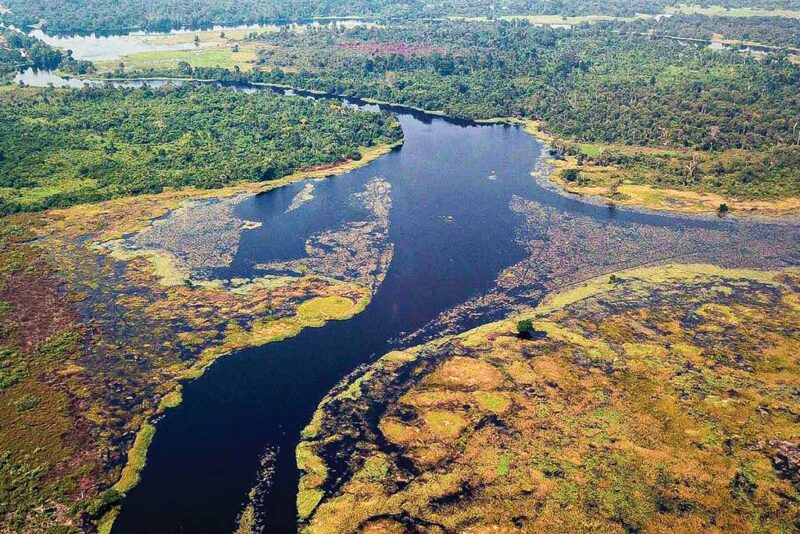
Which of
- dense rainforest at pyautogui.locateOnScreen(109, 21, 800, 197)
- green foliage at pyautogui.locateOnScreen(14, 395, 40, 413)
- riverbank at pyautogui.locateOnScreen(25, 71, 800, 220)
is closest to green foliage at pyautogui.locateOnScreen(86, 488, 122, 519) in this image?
green foliage at pyautogui.locateOnScreen(14, 395, 40, 413)

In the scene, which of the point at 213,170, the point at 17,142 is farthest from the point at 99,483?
the point at 17,142

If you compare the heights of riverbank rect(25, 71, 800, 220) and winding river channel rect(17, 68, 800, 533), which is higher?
riverbank rect(25, 71, 800, 220)

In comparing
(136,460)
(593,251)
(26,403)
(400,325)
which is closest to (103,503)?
(136,460)

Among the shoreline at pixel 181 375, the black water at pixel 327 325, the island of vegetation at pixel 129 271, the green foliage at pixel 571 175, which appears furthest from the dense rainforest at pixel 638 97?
the shoreline at pixel 181 375

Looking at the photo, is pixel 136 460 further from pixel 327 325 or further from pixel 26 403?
pixel 327 325

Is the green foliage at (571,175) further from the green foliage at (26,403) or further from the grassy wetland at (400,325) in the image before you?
the green foliage at (26,403)

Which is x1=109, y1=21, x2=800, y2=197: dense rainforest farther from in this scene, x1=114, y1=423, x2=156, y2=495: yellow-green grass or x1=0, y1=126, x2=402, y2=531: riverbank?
x1=114, y1=423, x2=156, y2=495: yellow-green grass

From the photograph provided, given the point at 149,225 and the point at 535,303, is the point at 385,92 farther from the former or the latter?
the point at 535,303
